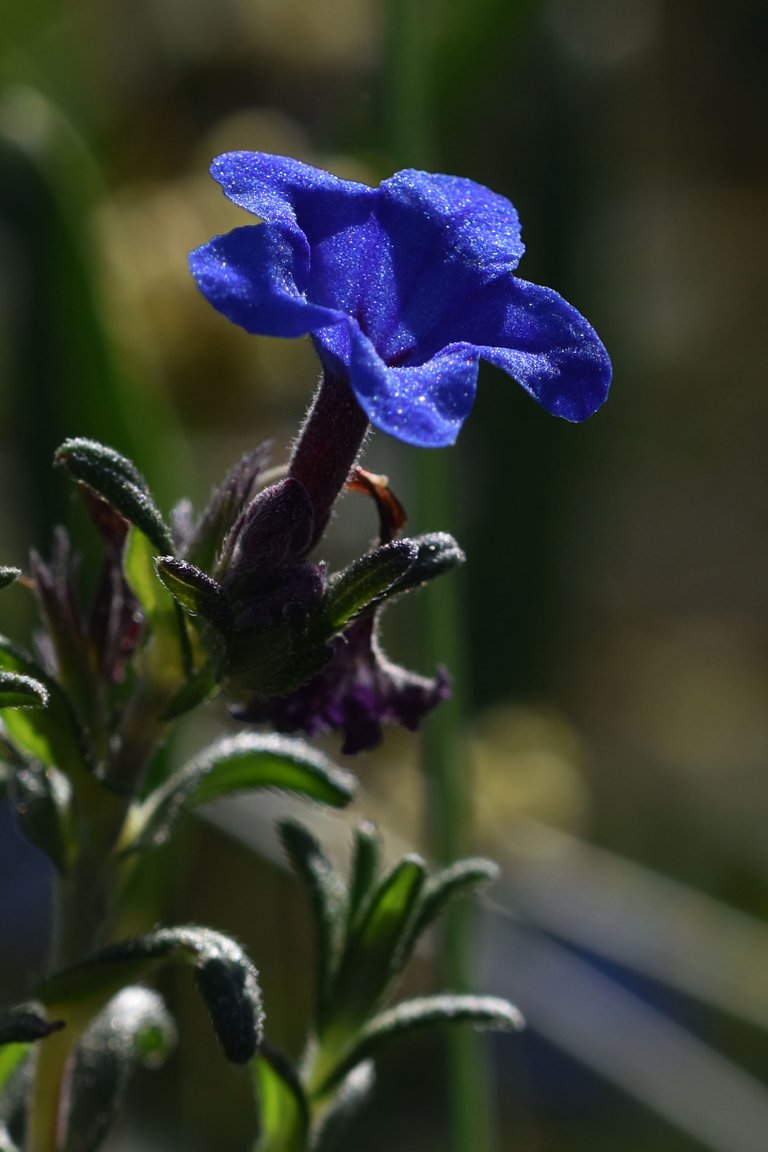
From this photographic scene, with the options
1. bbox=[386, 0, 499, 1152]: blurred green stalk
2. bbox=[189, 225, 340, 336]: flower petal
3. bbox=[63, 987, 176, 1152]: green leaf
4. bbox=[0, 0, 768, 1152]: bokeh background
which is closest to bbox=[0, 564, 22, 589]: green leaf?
bbox=[189, 225, 340, 336]: flower petal

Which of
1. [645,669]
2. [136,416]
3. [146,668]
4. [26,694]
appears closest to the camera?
[26,694]

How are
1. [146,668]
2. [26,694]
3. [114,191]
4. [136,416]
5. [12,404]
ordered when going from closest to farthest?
[26,694] < [146,668] < [136,416] < [12,404] < [114,191]

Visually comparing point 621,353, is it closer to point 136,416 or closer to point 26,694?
point 136,416

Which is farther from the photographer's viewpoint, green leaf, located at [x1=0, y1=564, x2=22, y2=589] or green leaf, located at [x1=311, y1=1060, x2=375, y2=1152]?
green leaf, located at [x1=311, y1=1060, x2=375, y2=1152]

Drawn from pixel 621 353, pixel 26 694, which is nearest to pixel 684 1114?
pixel 26 694

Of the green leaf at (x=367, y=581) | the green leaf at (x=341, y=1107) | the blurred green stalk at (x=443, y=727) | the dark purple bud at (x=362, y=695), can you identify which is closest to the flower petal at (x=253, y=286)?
the green leaf at (x=367, y=581)

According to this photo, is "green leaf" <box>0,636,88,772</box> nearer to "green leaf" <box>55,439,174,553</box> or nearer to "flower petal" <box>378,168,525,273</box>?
"green leaf" <box>55,439,174,553</box>

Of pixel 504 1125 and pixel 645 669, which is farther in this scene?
pixel 645 669

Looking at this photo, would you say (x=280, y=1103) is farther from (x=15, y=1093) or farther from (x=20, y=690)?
(x=20, y=690)
